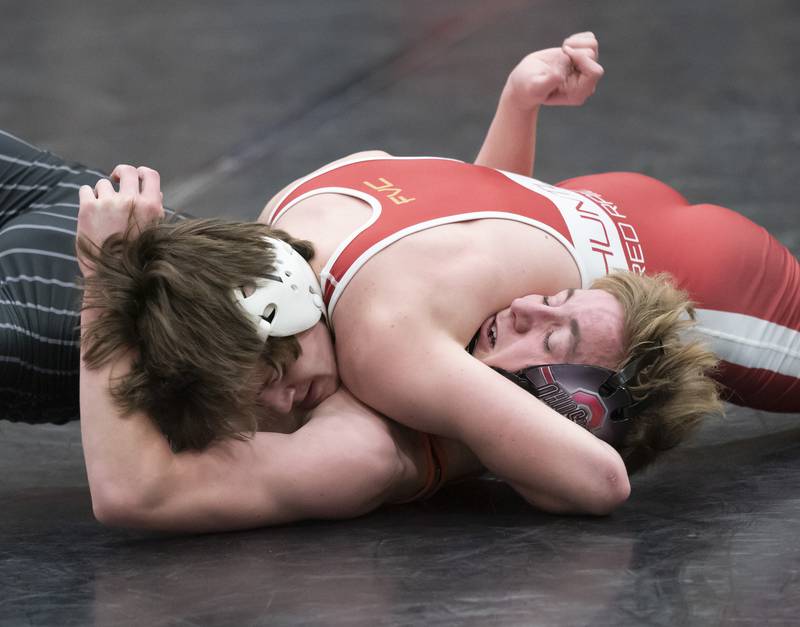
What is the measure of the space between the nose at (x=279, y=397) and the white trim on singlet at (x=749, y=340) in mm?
862

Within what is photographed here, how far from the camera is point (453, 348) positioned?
83.1 inches

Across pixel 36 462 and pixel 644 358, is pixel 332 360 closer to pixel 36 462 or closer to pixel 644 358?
pixel 644 358

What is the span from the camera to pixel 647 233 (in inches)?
104

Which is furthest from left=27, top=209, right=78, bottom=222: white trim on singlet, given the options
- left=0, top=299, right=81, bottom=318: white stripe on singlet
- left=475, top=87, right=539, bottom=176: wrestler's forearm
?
left=475, top=87, right=539, bottom=176: wrestler's forearm

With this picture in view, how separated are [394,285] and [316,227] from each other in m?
0.26

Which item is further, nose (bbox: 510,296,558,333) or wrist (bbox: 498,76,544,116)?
wrist (bbox: 498,76,544,116)

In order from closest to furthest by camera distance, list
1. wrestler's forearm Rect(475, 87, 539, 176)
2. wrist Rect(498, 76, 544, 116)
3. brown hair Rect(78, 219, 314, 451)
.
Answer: brown hair Rect(78, 219, 314, 451) < wrist Rect(498, 76, 544, 116) < wrestler's forearm Rect(475, 87, 539, 176)

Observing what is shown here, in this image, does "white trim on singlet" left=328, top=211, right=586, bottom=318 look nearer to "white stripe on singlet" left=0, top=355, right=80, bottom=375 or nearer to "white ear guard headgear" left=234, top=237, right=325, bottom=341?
"white ear guard headgear" left=234, top=237, right=325, bottom=341

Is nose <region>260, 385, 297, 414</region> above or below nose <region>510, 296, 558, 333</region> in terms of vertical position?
below

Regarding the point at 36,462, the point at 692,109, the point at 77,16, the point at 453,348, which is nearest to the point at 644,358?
the point at 453,348

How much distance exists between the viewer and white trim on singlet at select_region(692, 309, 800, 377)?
2605 mm

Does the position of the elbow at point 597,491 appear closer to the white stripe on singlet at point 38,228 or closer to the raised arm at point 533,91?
the raised arm at point 533,91

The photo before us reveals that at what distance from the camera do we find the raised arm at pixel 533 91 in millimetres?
2666

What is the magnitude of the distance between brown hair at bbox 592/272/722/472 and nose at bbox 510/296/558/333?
→ 0.13 metres
